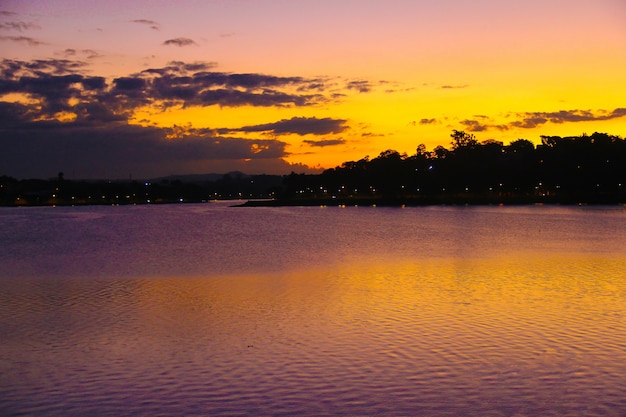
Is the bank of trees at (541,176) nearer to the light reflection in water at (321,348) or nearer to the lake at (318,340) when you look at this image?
the lake at (318,340)

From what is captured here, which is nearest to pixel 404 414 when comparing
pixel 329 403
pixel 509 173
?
pixel 329 403

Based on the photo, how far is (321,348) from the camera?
45.9 feet

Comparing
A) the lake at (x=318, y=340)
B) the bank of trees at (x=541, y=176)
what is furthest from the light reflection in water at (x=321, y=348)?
the bank of trees at (x=541, y=176)

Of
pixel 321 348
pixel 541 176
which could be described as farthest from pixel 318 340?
pixel 541 176

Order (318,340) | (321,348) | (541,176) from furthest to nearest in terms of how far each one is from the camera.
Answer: (541,176) < (318,340) < (321,348)

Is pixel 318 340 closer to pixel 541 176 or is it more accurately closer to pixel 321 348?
pixel 321 348

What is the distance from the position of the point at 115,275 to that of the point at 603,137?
165 metres

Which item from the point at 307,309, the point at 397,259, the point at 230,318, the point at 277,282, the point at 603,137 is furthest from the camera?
the point at 603,137

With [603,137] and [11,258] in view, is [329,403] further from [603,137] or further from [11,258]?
[603,137]

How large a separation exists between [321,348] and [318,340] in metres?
0.84

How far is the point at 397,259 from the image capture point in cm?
3416

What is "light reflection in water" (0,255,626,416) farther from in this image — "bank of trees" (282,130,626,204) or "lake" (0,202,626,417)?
"bank of trees" (282,130,626,204)

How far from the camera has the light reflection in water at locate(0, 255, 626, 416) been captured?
1048 cm

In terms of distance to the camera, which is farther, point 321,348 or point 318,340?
point 318,340
